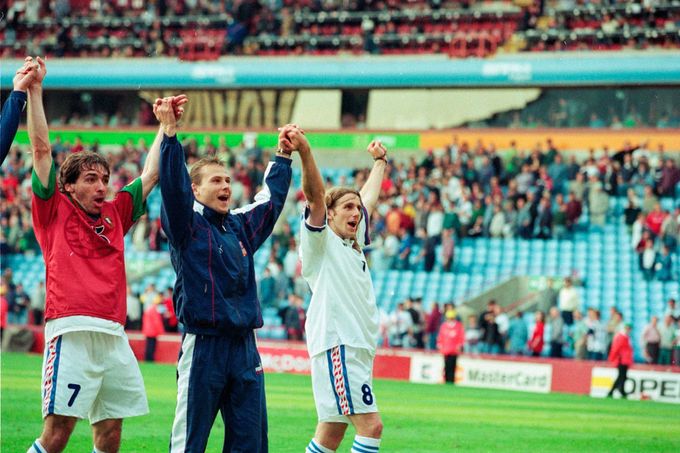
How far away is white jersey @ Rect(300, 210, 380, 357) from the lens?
732 cm

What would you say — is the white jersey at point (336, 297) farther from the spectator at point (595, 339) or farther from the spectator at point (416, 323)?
the spectator at point (416, 323)

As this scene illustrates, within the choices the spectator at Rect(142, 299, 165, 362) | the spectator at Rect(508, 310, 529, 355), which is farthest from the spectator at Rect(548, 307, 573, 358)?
the spectator at Rect(142, 299, 165, 362)

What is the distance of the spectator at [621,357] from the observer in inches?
790

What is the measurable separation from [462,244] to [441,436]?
1645 cm

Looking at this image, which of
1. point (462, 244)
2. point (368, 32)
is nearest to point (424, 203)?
point (462, 244)

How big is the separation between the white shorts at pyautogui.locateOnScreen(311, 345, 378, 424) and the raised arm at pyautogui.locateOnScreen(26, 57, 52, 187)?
7.03 ft

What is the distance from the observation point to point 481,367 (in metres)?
22.2

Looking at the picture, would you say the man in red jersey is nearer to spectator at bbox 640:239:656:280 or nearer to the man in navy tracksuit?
the man in navy tracksuit

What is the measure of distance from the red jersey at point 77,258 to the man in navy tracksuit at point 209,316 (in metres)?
0.44

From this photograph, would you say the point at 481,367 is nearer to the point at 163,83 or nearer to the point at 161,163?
the point at 161,163

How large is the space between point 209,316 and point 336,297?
120 cm

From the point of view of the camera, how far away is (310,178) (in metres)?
6.78

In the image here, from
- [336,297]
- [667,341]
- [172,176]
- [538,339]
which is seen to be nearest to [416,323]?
[538,339]

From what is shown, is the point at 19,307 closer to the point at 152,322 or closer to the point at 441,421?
the point at 152,322
